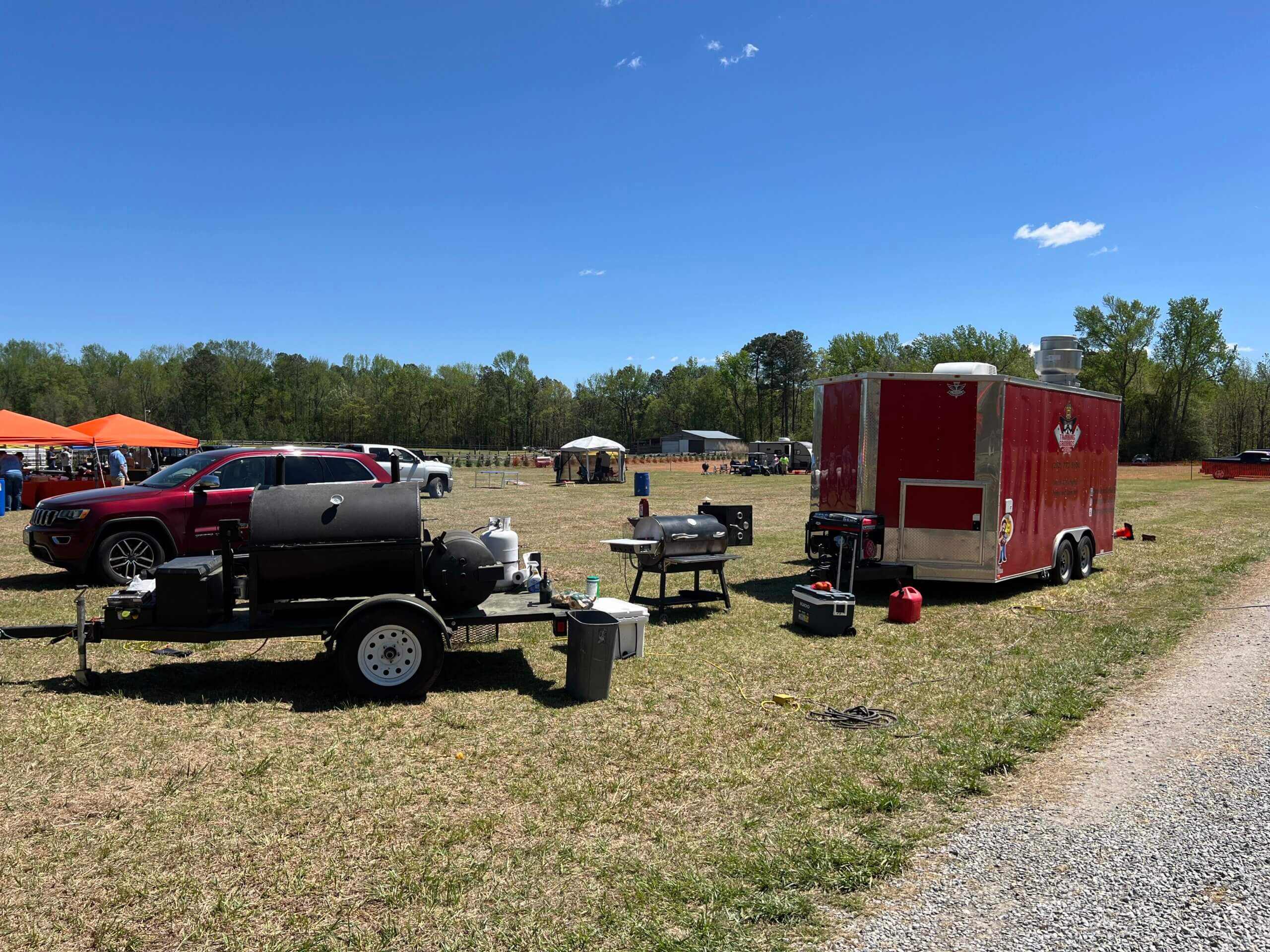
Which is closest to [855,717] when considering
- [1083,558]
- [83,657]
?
[83,657]

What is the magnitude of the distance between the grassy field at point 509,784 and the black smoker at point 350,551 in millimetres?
876

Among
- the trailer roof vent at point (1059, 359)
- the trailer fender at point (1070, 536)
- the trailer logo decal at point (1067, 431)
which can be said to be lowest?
the trailer fender at point (1070, 536)

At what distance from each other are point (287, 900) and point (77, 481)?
1856 centimetres

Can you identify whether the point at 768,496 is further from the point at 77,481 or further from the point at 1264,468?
the point at 1264,468

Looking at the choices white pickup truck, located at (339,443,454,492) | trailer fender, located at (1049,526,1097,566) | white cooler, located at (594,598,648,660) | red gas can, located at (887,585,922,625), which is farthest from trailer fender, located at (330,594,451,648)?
white pickup truck, located at (339,443,454,492)

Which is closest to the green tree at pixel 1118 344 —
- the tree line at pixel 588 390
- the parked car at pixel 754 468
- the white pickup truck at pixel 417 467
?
the tree line at pixel 588 390

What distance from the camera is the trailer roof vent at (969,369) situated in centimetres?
1061

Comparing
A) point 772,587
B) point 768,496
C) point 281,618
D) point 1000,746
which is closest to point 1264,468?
point 768,496

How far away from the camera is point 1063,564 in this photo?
12.1 metres

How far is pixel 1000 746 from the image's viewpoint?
5.44m

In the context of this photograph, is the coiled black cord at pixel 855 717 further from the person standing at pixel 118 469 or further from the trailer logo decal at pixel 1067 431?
the person standing at pixel 118 469

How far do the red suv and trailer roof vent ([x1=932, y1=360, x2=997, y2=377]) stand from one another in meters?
8.01

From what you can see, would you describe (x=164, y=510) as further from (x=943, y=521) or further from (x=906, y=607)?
(x=943, y=521)

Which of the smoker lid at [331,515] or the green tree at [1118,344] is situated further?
the green tree at [1118,344]
